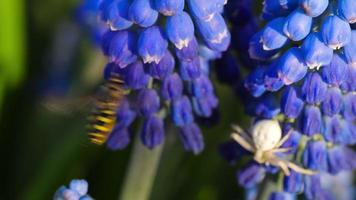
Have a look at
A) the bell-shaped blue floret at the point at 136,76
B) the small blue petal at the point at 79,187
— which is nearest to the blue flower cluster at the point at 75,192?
the small blue petal at the point at 79,187

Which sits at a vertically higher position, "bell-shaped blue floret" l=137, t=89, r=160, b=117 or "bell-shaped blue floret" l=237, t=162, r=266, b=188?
"bell-shaped blue floret" l=137, t=89, r=160, b=117

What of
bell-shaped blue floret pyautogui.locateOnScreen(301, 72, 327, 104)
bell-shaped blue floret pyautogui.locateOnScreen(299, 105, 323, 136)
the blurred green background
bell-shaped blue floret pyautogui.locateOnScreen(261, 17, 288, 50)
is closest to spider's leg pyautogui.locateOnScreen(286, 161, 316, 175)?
bell-shaped blue floret pyautogui.locateOnScreen(299, 105, 323, 136)

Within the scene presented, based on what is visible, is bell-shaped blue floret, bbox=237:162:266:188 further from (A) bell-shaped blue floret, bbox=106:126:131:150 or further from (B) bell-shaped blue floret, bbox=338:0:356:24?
(B) bell-shaped blue floret, bbox=338:0:356:24

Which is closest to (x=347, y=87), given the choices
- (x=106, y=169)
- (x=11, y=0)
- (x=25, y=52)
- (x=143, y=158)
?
(x=143, y=158)

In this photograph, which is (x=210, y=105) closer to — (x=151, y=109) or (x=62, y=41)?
(x=151, y=109)

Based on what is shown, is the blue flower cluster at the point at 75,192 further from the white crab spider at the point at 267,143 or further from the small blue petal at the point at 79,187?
the white crab spider at the point at 267,143
